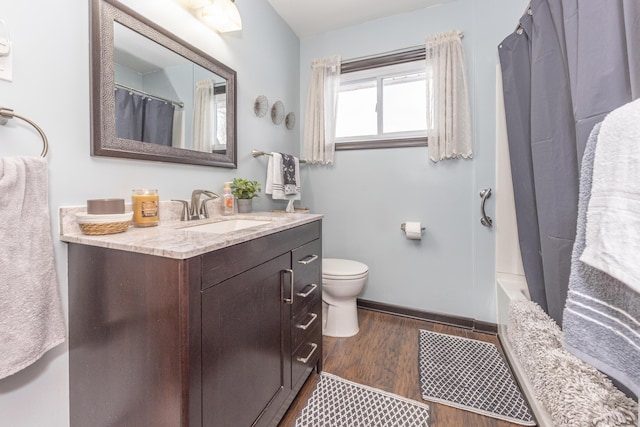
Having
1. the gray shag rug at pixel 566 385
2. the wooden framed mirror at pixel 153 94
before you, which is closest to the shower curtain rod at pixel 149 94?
the wooden framed mirror at pixel 153 94

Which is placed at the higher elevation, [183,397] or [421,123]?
[421,123]

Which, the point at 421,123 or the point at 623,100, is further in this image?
Result: the point at 421,123

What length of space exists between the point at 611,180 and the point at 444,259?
164 centimetres

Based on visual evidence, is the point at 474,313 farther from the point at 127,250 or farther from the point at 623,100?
the point at 127,250

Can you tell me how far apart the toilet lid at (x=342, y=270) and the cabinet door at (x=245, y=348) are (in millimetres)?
720

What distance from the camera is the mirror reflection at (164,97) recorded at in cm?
108

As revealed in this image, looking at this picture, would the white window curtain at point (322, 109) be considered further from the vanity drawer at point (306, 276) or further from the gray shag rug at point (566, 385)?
the gray shag rug at point (566, 385)

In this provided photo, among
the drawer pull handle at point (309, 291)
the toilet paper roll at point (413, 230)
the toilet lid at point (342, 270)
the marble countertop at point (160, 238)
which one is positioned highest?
the marble countertop at point (160, 238)

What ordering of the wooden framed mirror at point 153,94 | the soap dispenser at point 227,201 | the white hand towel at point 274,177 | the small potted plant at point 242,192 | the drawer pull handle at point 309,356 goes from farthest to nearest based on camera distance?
the white hand towel at point 274,177
the small potted plant at point 242,192
the soap dispenser at point 227,201
the drawer pull handle at point 309,356
the wooden framed mirror at point 153,94

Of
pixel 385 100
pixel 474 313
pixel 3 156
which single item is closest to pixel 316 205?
pixel 385 100

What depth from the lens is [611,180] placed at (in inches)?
22.3

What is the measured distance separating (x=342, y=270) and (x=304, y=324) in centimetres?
66

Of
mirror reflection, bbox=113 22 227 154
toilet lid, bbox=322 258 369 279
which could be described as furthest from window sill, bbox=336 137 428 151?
mirror reflection, bbox=113 22 227 154

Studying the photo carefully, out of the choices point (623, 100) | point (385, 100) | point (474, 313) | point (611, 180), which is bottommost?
point (474, 313)
